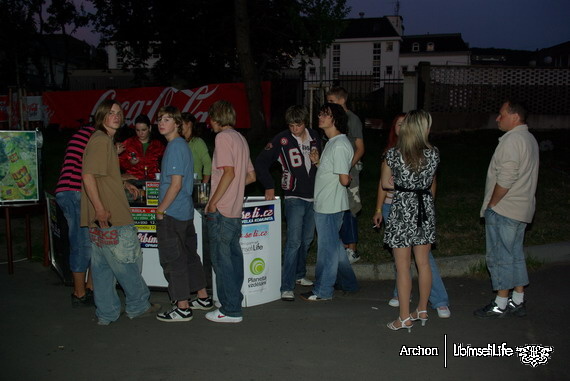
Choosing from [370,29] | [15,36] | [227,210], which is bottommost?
[227,210]

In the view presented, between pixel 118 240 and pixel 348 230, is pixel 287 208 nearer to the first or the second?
pixel 348 230

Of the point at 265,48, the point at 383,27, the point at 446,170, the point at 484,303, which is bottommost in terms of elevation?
the point at 484,303

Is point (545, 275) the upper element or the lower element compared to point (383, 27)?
lower

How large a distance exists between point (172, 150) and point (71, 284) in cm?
226

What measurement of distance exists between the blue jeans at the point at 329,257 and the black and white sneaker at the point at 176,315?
4.29ft

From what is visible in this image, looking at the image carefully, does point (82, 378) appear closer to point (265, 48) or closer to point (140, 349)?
point (140, 349)

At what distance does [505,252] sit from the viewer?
514 cm

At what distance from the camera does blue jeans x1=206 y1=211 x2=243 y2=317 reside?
4.89m

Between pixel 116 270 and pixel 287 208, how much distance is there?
1749 millimetres

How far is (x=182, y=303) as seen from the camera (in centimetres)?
513

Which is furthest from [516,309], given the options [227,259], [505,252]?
[227,259]

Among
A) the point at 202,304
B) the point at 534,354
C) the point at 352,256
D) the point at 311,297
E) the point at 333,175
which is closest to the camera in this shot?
the point at 534,354

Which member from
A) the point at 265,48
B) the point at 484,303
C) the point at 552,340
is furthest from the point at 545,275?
the point at 265,48

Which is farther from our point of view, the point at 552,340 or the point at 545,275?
the point at 545,275
